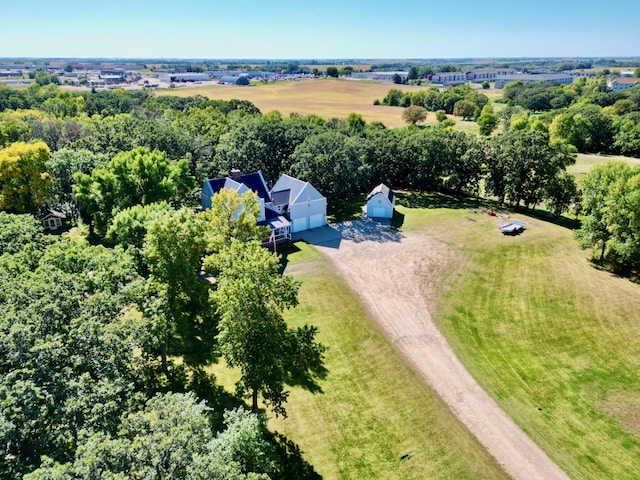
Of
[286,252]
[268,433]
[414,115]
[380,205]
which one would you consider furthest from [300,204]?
[414,115]

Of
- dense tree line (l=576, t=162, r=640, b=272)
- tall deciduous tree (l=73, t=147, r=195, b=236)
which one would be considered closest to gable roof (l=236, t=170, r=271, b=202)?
tall deciduous tree (l=73, t=147, r=195, b=236)

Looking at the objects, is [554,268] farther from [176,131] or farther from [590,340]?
[176,131]

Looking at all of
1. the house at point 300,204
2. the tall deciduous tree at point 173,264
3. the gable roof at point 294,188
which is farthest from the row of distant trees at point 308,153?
the tall deciduous tree at point 173,264

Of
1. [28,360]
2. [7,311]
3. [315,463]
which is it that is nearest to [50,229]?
[7,311]

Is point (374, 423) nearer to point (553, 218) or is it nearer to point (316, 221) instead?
point (316, 221)

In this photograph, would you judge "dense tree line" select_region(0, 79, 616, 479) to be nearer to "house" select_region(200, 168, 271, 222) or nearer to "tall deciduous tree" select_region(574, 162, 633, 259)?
"tall deciduous tree" select_region(574, 162, 633, 259)

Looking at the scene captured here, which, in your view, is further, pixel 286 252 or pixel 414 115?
pixel 414 115
